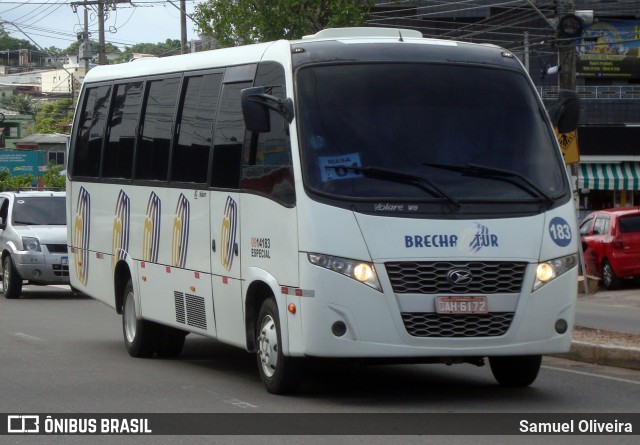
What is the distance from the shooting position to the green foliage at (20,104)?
385 feet

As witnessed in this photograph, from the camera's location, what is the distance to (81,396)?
11.2 meters

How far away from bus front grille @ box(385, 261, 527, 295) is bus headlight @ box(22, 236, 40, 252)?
51.3 feet

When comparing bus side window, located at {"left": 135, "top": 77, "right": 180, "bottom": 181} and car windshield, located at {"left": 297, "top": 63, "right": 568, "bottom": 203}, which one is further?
bus side window, located at {"left": 135, "top": 77, "right": 180, "bottom": 181}

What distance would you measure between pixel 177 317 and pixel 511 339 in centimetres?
417

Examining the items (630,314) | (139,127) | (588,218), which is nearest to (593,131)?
(588,218)

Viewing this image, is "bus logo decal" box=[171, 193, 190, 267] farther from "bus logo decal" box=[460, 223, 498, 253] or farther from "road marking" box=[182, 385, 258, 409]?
"bus logo decal" box=[460, 223, 498, 253]

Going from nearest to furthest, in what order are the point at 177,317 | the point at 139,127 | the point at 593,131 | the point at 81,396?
1. the point at 81,396
2. the point at 177,317
3. the point at 139,127
4. the point at 593,131

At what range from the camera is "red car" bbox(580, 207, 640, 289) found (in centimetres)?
2816

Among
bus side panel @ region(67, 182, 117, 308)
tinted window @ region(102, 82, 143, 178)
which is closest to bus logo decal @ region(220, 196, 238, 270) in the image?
tinted window @ region(102, 82, 143, 178)

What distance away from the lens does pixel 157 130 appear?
1420 centimetres

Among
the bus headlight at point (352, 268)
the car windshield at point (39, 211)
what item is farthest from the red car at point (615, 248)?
the bus headlight at point (352, 268)

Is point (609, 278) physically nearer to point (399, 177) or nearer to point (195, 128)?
point (195, 128)

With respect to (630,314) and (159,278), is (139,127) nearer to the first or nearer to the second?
(159,278)

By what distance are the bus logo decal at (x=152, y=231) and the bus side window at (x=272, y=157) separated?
8.26ft
